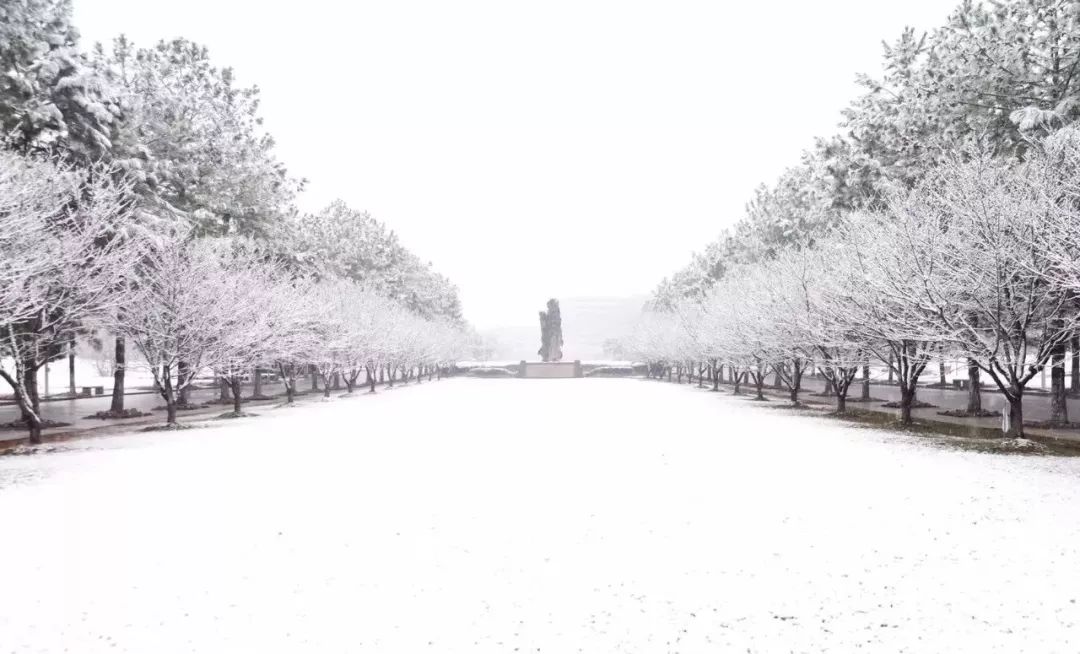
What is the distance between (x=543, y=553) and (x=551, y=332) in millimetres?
73541

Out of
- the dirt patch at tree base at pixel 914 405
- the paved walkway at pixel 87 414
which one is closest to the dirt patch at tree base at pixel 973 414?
the dirt patch at tree base at pixel 914 405

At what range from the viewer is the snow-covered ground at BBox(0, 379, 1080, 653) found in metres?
6.67

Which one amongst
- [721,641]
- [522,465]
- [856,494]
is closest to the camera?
[721,641]

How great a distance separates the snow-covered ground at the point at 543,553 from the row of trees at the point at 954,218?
393cm

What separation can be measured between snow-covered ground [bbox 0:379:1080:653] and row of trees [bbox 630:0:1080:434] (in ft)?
12.9

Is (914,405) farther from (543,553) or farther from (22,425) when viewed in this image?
(22,425)

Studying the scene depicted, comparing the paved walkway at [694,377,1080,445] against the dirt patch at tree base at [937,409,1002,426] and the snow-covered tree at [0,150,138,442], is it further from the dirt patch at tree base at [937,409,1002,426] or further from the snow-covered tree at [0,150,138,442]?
the snow-covered tree at [0,150,138,442]

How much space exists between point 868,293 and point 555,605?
745 inches

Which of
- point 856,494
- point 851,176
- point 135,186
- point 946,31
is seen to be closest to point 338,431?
point 135,186

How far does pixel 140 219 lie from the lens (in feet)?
87.8

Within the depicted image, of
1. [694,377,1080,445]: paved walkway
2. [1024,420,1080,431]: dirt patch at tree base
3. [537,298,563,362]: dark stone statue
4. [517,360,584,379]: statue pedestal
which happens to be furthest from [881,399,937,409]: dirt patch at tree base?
[517,360,584,379]: statue pedestal

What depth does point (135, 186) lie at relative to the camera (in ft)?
88.9

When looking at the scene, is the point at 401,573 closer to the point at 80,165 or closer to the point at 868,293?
the point at 868,293

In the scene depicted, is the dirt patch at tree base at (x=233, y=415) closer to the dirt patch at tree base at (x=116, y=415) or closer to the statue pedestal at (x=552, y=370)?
Answer: the dirt patch at tree base at (x=116, y=415)
